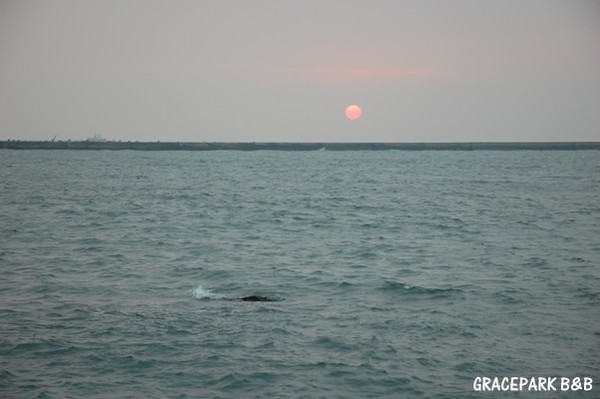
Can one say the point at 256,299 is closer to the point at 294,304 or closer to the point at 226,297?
the point at 226,297

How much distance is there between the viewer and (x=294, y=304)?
20656 mm

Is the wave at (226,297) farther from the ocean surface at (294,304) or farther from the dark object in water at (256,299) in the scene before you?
the ocean surface at (294,304)

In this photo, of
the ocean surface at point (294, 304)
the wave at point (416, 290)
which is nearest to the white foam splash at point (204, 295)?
the ocean surface at point (294, 304)

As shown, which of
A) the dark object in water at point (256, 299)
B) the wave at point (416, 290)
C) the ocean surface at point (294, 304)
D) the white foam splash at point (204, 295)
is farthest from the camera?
the wave at point (416, 290)

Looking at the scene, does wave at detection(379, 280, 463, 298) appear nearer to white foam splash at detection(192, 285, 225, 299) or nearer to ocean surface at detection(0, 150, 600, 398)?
ocean surface at detection(0, 150, 600, 398)

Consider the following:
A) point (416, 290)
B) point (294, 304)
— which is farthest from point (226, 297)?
point (416, 290)

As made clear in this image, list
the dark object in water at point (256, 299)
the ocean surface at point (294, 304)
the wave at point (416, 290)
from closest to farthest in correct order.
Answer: the ocean surface at point (294, 304) < the dark object in water at point (256, 299) < the wave at point (416, 290)

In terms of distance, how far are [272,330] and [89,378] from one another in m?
4.83

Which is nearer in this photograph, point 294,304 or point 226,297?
point 294,304

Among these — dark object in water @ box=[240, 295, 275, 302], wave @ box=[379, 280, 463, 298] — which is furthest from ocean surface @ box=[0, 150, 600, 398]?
dark object in water @ box=[240, 295, 275, 302]

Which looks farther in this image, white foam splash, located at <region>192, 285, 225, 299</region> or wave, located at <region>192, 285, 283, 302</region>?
white foam splash, located at <region>192, 285, 225, 299</region>

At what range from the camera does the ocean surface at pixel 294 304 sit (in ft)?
49.3

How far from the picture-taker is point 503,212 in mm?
47406

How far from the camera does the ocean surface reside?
15031mm
